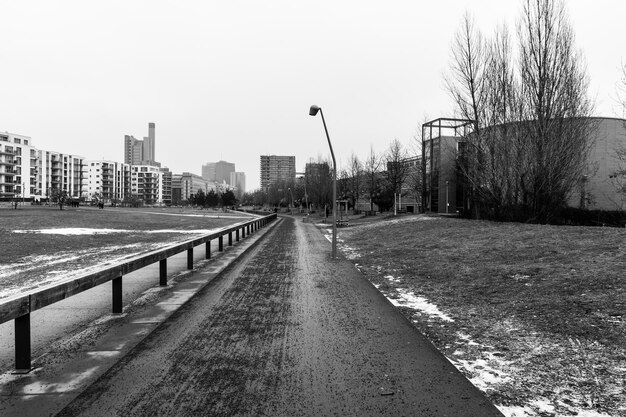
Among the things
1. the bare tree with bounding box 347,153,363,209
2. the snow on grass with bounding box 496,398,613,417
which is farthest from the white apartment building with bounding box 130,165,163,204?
the snow on grass with bounding box 496,398,613,417

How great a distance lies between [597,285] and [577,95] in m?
17.8

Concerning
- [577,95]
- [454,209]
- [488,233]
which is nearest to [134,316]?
[488,233]

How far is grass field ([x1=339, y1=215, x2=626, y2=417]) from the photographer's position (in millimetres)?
3699

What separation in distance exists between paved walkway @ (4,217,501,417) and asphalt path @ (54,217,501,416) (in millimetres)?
11

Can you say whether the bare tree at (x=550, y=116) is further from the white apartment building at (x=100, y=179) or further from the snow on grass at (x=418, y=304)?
the white apartment building at (x=100, y=179)

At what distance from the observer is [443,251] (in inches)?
546

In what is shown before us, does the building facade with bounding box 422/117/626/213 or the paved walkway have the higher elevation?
the building facade with bounding box 422/117/626/213

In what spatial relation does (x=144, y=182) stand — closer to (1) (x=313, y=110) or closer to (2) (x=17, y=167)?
(2) (x=17, y=167)

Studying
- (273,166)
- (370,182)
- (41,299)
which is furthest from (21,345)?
(273,166)

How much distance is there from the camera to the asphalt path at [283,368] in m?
3.37

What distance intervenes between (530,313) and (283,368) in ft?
13.4

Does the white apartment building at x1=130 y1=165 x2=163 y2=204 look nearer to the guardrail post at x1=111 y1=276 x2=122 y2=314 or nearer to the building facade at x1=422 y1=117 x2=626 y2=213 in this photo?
the building facade at x1=422 y1=117 x2=626 y2=213

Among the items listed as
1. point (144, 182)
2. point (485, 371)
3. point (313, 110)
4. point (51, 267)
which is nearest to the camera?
point (485, 371)

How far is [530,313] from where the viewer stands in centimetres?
619
